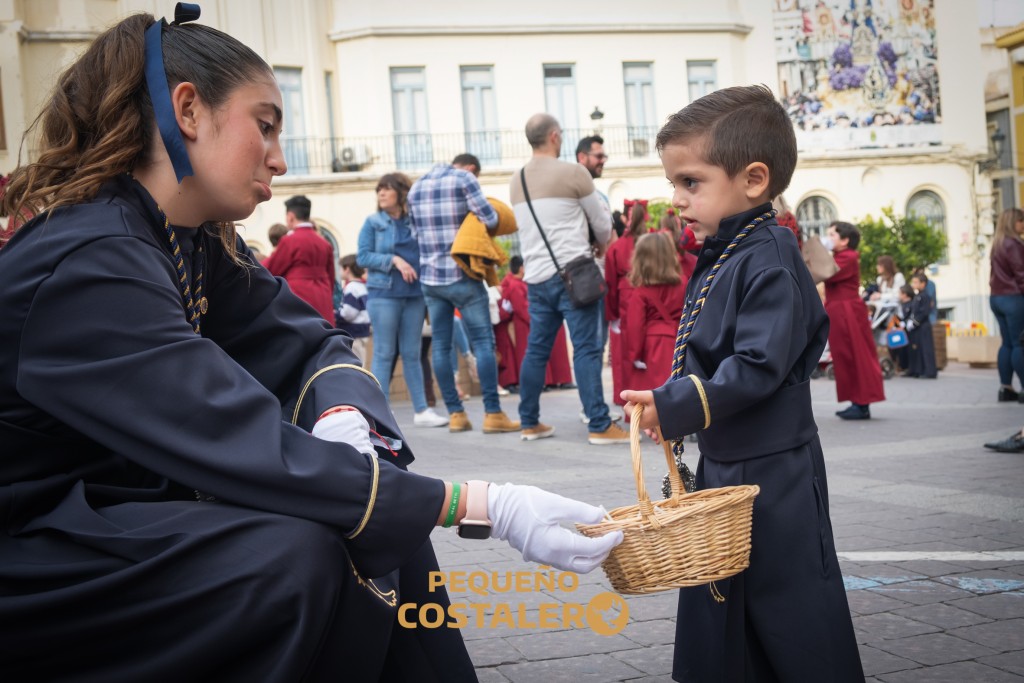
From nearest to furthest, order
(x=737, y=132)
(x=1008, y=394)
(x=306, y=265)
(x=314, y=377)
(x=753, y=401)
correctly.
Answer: (x=314, y=377) → (x=753, y=401) → (x=737, y=132) → (x=306, y=265) → (x=1008, y=394)

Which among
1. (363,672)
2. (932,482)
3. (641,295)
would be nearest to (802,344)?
(363,672)

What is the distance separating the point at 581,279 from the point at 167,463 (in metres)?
6.20

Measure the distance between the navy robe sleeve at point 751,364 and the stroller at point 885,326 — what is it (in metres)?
13.8

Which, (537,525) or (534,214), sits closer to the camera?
(537,525)

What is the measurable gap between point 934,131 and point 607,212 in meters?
30.8

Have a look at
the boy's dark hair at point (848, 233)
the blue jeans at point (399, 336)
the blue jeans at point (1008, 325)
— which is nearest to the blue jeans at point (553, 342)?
the blue jeans at point (399, 336)

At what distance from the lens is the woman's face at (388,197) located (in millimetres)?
9766

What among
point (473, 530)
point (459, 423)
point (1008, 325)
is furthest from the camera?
point (1008, 325)

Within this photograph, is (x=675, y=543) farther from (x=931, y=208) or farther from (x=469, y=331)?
(x=931, y=208)

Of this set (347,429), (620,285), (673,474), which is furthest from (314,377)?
(620,285)

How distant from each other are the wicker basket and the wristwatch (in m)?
0.23

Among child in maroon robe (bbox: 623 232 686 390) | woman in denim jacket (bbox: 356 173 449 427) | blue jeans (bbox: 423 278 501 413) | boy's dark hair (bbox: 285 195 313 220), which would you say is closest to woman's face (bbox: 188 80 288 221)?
child in maroon robe (bbox: 623 232 686 390)

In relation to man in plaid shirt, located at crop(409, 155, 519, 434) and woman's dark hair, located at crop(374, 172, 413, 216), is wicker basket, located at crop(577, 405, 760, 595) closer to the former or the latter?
man in plaid shirt, located at crop(409, 155, 519, 434)

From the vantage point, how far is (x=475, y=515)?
6.57ft
